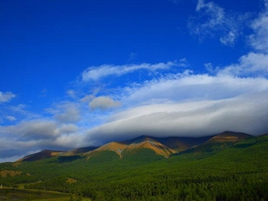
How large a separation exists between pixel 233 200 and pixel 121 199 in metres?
78.8

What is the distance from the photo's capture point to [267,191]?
164500mm

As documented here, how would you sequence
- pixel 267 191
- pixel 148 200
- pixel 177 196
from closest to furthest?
pixel 267 191, pixel 148 200, pixel 177 196

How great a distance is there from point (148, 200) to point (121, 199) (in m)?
26.5

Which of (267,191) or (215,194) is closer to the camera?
(267,191)

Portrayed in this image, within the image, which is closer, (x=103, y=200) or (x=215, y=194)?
(x=215, y=194)

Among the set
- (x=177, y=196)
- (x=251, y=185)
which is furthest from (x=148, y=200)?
(x=251, y=185)

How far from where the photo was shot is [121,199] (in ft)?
650

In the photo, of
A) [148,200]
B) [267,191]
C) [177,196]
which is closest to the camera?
[267,191]

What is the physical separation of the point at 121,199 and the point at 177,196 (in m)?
41.4

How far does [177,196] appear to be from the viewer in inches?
7594

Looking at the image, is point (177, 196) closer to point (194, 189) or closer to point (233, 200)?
point (194, 189)

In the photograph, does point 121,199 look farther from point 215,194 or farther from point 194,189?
point 215,194

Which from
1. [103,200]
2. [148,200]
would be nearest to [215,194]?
[148,200]

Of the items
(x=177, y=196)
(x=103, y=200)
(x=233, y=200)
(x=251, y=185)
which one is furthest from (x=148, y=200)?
(x=251, y=185)
